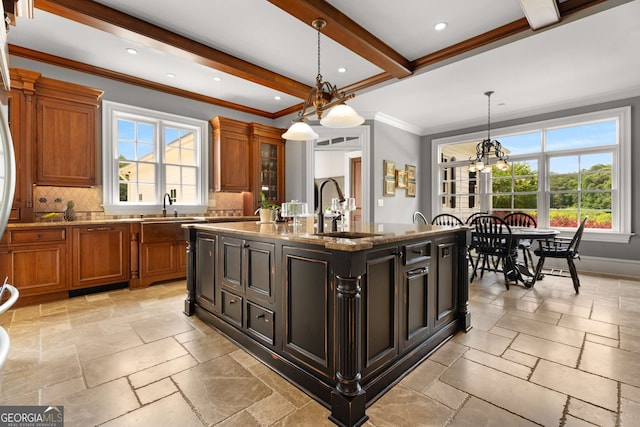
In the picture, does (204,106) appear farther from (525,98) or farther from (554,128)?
(554,128)

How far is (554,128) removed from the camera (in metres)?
5.23

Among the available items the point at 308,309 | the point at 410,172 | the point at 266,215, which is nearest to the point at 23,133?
the point at 266,215

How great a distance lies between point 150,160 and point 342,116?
349cm

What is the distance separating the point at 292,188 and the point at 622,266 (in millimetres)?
5484

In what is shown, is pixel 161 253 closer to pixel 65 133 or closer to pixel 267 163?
pixel 65 133

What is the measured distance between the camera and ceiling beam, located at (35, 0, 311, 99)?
2.75 m

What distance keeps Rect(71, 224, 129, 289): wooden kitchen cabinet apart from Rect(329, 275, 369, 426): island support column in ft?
11.6

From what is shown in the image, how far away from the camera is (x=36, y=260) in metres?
3.33

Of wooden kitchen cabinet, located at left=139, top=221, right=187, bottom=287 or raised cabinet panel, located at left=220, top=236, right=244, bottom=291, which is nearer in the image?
raised cabinet panel, located at left=220, top=236, right=244, bottom=291

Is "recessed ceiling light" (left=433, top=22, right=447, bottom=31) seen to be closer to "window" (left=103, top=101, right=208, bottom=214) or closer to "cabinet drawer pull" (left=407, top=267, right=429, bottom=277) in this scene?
"cabinet drawer pull" (left=407, top=267, right=429, bottom=277)

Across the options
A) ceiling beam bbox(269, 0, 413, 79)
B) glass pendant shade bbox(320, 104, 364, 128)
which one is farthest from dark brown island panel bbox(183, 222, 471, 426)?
ceiling beam bbox(269, 0, 413, 79)

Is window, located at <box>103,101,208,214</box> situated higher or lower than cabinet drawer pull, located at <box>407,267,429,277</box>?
higher

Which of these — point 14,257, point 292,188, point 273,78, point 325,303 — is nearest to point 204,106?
point 273,78

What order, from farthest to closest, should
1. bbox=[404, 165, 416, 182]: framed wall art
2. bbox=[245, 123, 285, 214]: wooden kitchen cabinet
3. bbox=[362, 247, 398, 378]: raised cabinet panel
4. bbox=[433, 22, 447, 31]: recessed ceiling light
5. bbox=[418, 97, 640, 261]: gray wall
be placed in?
bbox=[404, 165, 416, 182]: framed wall art, bbox=[245, 123, 285, 214]: wooden kitchen cabinet, bbox=[418, 97, 640, 261]: gray wall, bbox=[433, 22, 447, 31]: recessed ceiling light, bbox=[362, 247, 398, 378]: raised cabinet panel
